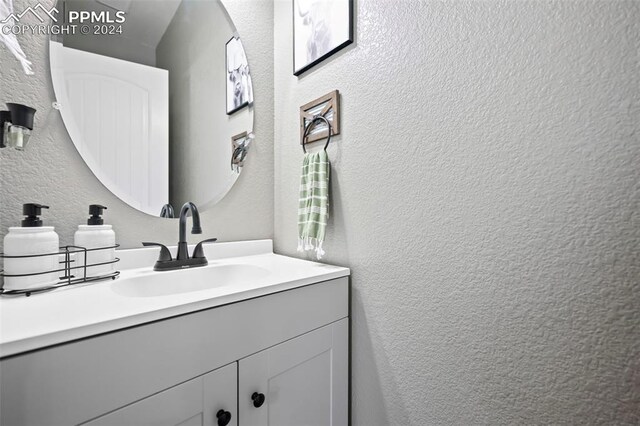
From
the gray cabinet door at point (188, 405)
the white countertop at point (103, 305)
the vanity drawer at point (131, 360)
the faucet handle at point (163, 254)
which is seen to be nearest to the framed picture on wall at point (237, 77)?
the faucet handle at point (163, 254)

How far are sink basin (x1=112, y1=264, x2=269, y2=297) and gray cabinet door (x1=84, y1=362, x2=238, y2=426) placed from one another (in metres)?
0.36

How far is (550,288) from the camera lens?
22.6 inches

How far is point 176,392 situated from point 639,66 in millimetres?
1079

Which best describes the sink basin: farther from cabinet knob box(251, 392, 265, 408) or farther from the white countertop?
cabinet knob box(251, 392, 265, 408)

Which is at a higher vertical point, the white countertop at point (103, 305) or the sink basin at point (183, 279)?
the white countertop at point (103, 305)

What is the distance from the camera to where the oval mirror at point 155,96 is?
92cm

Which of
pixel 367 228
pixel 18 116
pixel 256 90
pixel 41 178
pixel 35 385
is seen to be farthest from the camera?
pixel 256 90

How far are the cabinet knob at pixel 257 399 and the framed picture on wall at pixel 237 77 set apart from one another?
1.09m

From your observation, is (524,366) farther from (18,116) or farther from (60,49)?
(60,49)

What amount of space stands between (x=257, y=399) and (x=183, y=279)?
0.47m

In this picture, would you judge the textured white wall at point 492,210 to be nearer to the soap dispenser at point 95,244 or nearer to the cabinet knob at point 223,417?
the cabinet knob at point 223,417

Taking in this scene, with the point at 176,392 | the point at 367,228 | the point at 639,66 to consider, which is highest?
the point at 639,66

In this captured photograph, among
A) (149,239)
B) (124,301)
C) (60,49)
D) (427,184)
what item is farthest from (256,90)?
(124,301)

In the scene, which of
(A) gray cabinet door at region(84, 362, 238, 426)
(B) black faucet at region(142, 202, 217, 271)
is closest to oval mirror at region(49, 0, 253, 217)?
(B) black faucet at region(142, 202, 217, 271)
